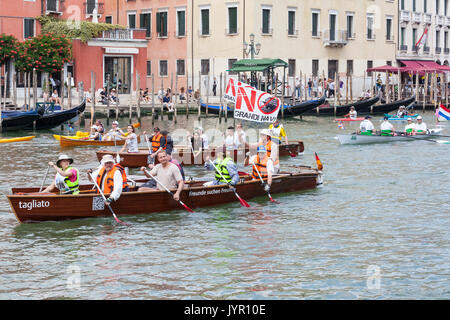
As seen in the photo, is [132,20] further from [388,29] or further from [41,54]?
[388,29]

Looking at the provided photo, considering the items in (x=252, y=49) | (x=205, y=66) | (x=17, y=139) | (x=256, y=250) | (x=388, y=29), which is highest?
(x=388, y=29)

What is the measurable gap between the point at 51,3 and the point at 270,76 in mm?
12663

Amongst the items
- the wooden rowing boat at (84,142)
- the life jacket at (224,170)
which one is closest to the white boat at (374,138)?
the wooden rowing boat at (84,142)

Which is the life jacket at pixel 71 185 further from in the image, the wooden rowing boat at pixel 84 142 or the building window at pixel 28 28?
the building window at pixel 28 28

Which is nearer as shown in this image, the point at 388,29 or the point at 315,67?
the point at 315,67

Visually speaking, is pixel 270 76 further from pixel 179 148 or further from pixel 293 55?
pixel 179 148

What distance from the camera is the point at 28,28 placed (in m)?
45.1

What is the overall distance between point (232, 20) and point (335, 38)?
7484 millimetres

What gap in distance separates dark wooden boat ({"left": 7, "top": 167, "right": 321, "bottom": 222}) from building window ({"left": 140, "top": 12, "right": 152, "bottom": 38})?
3649cm

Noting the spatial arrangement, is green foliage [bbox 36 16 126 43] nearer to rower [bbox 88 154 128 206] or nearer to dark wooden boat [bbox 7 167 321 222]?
dark wooden boat [bbox 7 167 321 222]

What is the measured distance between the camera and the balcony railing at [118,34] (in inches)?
1817

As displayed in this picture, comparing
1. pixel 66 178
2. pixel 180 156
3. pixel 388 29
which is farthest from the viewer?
pixel 388 29

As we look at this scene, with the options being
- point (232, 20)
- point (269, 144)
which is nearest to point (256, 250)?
point (269, 144)

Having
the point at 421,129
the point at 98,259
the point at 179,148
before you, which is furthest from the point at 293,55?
the point at 98,259
